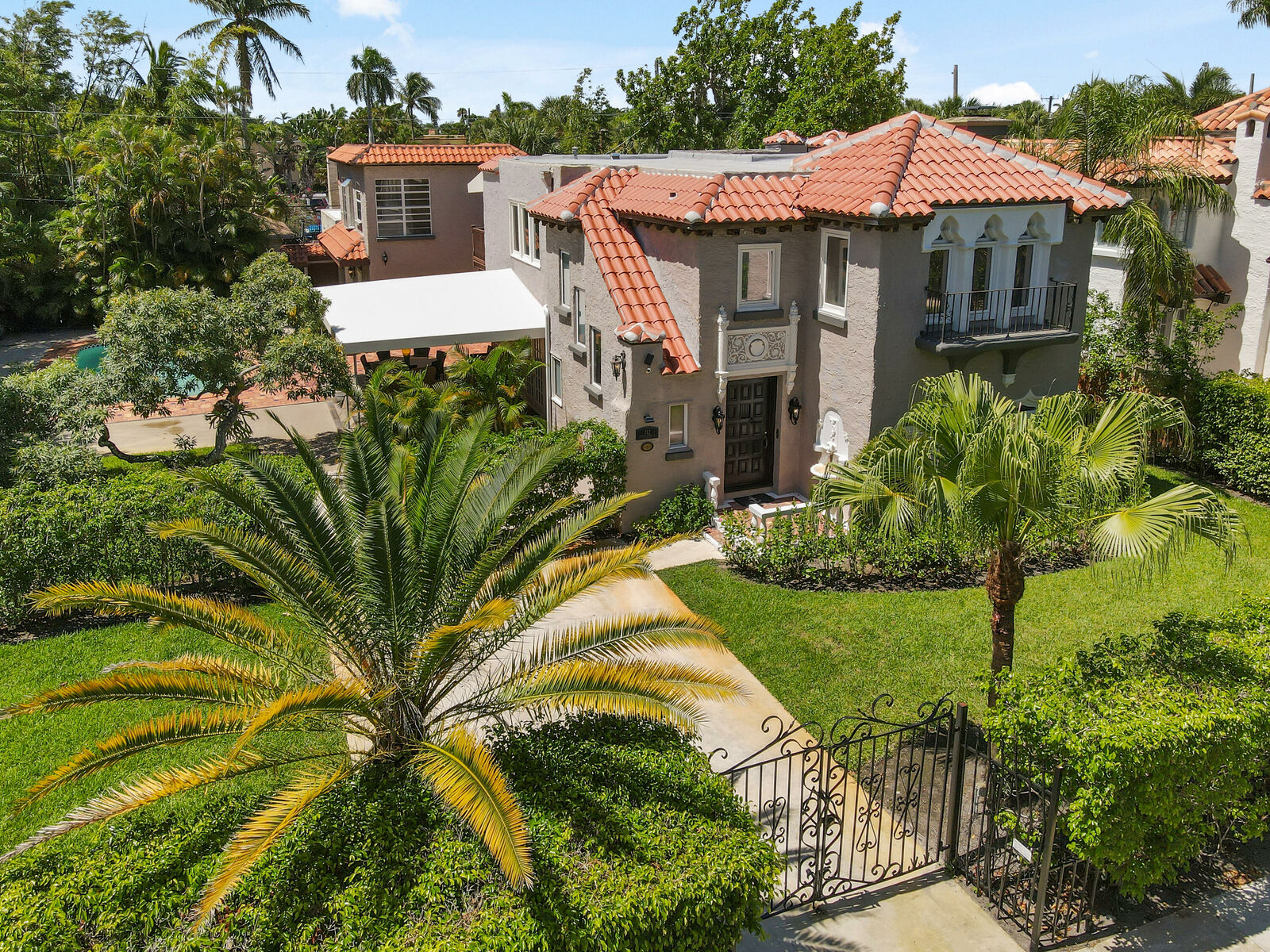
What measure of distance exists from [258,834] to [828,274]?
13745 mm

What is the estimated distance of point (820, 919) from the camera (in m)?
9.07

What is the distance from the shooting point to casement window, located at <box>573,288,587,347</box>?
1988cm

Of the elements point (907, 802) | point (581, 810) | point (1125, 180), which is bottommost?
point (907, 802)

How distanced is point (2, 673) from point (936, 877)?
1217 cm

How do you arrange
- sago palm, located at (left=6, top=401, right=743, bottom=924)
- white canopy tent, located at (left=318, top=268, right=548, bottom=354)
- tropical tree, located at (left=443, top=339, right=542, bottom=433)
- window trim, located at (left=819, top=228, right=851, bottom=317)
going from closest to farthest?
sago palm, located at (left=6, top=401, right=743, bottom=924), window trim, located at (left=819, top=228, right=851, bottom=317), tropical tree, located at (left=443, top=339, right=542, bottom=433), white canopy tent, located at (left=318, top=268, right=548, bottom=354)

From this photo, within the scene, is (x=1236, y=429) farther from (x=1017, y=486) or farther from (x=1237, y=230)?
(x=1017, y=486)

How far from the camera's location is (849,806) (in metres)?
10.9

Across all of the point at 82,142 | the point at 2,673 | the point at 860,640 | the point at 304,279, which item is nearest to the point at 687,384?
the point at 860,640

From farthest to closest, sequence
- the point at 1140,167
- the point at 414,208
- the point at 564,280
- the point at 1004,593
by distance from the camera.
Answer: the point at 414,208
the point at 564,280
the point at 1140,167
the point at 1004,593

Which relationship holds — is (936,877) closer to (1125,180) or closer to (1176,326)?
(1176,326)

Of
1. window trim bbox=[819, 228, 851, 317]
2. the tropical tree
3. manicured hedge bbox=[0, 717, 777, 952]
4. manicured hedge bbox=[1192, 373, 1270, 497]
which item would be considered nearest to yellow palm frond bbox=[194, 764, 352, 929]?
manicured hedge bbox=[0, 717, 777, 952]

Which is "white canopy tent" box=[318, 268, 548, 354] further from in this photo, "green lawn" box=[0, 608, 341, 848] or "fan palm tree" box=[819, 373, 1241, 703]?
"fan palm tree" box=[819, 373, 1241, 703]

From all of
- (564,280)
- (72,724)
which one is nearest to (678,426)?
(564,280)

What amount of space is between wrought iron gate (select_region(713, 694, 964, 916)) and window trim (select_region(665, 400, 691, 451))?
7.02 m
